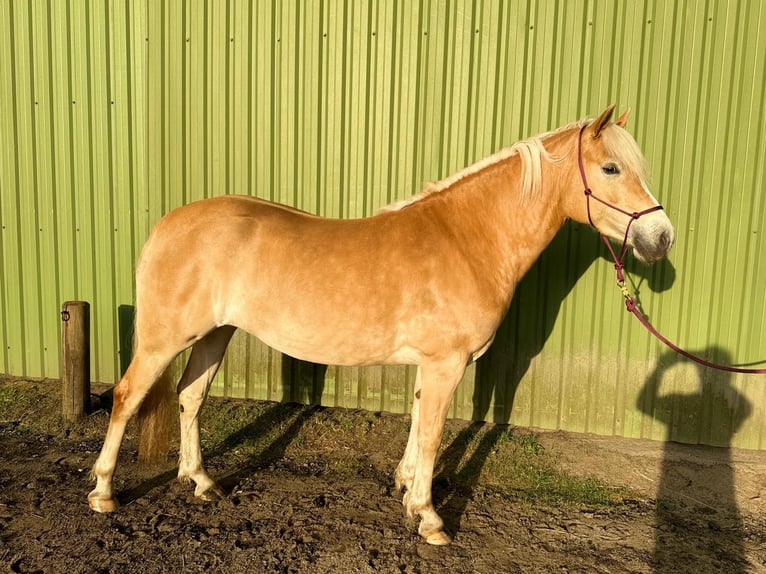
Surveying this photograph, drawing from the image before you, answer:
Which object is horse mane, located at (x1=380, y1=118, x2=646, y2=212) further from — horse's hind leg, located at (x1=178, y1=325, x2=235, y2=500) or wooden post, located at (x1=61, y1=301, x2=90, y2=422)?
wooden post, located at (x1=61, y1=301, x2=90, y2=422)

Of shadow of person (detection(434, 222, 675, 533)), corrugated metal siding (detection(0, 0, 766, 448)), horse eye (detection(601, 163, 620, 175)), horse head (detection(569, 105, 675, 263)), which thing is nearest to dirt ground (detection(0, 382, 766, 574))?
shadow of person (detection(434, 222, 675, 533))

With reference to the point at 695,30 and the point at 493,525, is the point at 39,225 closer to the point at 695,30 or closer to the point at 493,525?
the point at 493,525

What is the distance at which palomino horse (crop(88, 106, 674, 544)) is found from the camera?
10.0 feet

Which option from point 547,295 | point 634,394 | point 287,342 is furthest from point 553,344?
point 287,342

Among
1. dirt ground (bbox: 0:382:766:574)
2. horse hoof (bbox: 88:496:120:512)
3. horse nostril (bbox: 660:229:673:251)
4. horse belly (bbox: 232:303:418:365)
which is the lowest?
dirt ground (bbox: 0:382:766:574)

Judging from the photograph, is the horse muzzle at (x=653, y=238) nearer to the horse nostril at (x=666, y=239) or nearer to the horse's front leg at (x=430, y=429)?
the horse nostril at (x=666, y=239)

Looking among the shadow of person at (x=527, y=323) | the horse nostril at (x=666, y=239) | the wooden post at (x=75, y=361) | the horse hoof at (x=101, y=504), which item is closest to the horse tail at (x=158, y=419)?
the horse hoof at (x=101, y=504)

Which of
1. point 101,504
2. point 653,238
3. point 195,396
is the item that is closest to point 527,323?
point 653,238

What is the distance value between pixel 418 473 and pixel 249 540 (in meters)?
1.00

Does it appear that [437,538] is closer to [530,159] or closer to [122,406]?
[122,406]

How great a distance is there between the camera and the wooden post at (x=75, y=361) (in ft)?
14.7

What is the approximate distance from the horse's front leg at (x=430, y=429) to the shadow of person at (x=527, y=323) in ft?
2.95

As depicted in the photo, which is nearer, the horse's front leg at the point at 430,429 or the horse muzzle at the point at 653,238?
the horse muzzle at the point at 653,238

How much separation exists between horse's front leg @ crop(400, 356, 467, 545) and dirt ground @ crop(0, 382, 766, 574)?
4.3 inches
